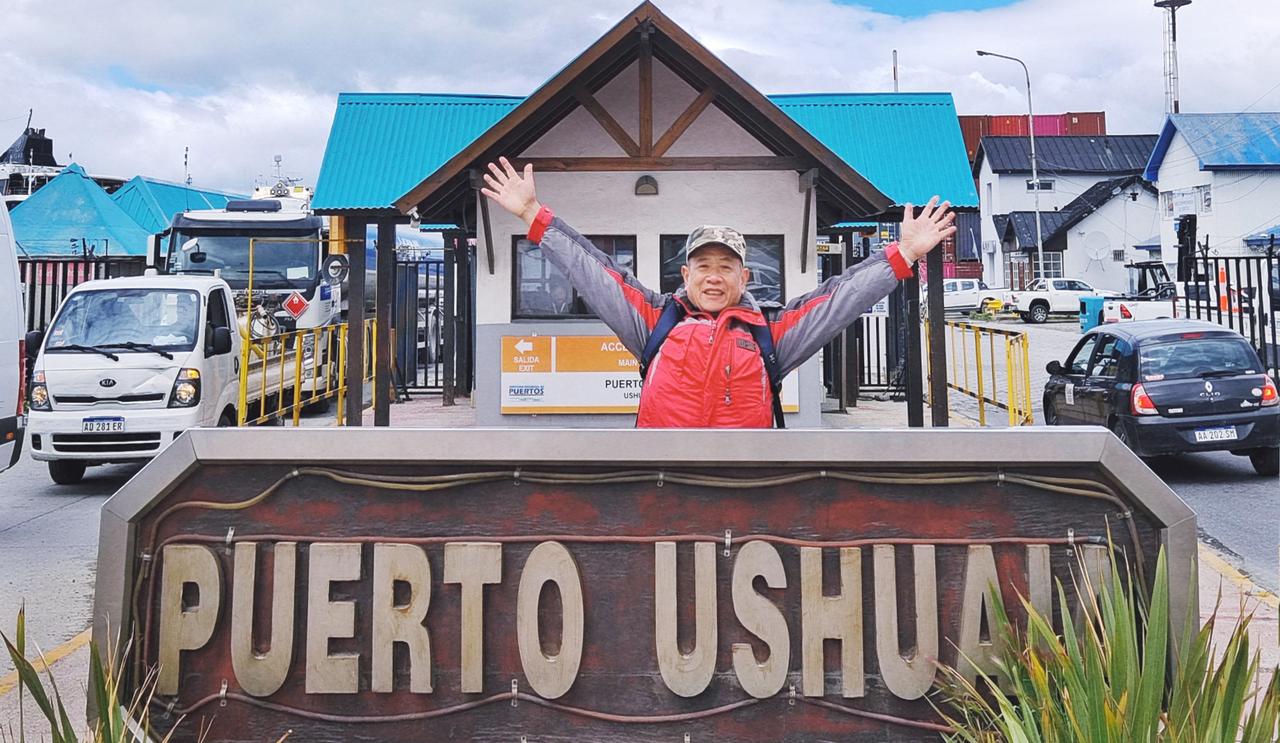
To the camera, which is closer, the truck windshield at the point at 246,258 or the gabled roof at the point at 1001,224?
the truck windshield at the point at 246,258

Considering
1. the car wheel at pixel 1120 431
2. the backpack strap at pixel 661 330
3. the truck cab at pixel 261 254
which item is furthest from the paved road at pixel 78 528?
the truck cab at pixel 261 254

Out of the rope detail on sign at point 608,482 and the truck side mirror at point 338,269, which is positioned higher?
the truck side mirror at point 338,269

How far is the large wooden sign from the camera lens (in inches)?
107

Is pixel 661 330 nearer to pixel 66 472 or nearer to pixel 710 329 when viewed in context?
pixel 710 329

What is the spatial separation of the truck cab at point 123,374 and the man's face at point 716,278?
8540mm

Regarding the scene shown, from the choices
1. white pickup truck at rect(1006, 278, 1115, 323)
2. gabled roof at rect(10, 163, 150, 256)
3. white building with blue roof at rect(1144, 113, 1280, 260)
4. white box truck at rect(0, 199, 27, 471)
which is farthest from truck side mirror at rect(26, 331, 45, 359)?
white building with blue roof at rect(1144, 113, 1280, 260)

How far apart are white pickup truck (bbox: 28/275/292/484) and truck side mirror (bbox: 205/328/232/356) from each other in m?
0.01

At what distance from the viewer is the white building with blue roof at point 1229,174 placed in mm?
42469

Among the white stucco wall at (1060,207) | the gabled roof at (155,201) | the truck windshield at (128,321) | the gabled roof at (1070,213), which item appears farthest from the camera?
the white stucco wall at (1060,207)

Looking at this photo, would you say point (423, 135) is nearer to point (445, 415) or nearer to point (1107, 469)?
point (445, 415)

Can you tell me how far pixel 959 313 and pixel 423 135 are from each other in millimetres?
38026

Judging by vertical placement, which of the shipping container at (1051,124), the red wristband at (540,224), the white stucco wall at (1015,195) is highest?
the shipping container at (1051,124)

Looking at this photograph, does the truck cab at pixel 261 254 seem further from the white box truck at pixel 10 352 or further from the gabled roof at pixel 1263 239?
the gabled roof at pixel 1263 239

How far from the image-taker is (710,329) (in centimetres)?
356
